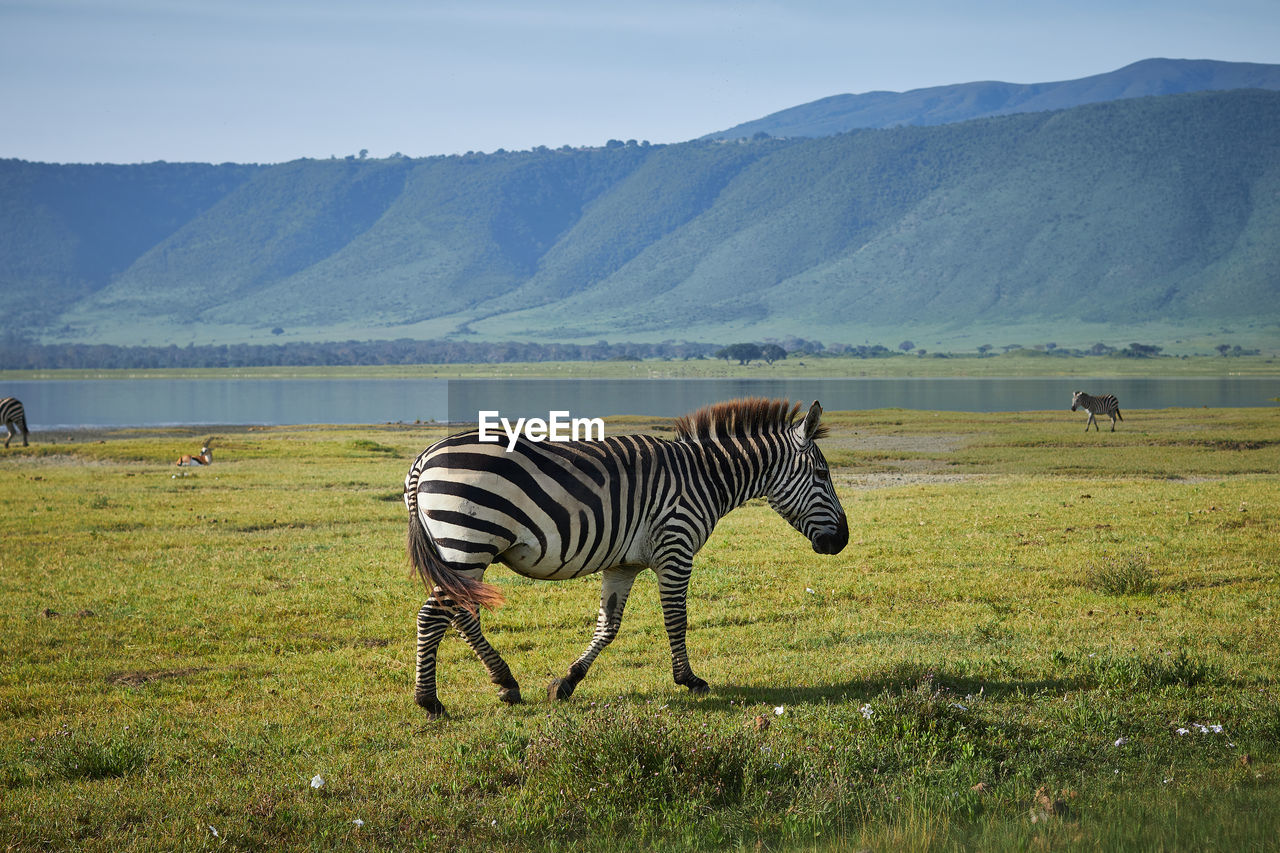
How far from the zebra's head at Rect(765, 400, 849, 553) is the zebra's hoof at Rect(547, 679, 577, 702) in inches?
96.0

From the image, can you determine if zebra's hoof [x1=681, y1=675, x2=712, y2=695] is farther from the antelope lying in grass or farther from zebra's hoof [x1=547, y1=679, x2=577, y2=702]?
the antelope lying in grass

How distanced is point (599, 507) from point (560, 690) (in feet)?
5.01

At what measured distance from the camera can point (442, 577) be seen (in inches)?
330

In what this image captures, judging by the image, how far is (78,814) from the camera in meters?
6.68

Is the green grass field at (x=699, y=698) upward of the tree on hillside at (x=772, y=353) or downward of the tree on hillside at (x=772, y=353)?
downward

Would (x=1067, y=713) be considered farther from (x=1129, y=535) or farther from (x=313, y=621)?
(x=1129, y=535)

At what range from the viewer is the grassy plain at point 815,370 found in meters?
127

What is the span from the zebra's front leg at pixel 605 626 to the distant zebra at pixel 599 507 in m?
0.01

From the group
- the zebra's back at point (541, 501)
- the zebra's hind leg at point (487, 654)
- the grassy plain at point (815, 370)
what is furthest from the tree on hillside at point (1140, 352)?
the zebra's hind leg at point (487, 654)

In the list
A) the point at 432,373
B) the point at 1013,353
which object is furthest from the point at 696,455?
the point at 1013,353

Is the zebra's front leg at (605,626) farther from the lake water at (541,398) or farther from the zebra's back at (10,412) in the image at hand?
the lake water at (541,398)

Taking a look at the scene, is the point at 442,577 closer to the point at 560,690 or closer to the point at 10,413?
the point at 560,690

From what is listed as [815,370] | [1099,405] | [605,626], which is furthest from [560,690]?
[815,370]

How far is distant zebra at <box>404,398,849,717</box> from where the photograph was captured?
27.7 ft
